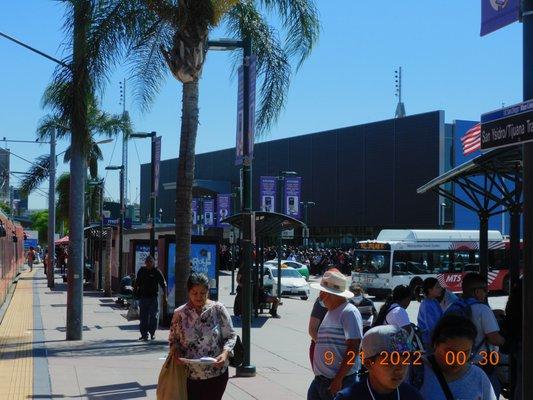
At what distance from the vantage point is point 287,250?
2427 inches

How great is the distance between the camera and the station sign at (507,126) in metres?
4.51

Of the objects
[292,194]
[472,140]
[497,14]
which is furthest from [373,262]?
[497,14]

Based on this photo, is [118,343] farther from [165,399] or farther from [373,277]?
[373,277]

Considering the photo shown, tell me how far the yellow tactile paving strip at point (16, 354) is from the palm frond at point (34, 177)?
980 inches

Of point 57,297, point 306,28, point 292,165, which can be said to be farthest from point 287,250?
point 306,28

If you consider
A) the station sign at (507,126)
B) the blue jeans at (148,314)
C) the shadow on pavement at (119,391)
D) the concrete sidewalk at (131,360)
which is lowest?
the concrete sidewalk at (131,360)

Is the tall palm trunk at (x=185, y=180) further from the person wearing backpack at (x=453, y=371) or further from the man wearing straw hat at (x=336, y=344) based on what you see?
the person wearing backpack at (x=453, y=371)

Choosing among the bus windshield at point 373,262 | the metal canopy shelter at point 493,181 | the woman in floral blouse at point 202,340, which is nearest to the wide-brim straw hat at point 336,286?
the woman in floral blouse at point 202,340

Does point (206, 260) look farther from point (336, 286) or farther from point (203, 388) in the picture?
point (336, 286)

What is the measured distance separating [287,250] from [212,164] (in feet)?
84.5

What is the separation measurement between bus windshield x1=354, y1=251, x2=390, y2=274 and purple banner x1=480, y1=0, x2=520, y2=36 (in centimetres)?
2936

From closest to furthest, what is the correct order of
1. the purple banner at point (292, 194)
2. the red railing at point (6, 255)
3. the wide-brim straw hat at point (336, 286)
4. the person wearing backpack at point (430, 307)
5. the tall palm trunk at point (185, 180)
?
the wide-brim straw hat at point (336, 286)
the person wearing backpack at point (430, 307)
the tall palm trunk at point (185, 180)
the red railing at point (6, 255)
the purple banner at point (292, 194)

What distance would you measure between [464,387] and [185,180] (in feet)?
34.8

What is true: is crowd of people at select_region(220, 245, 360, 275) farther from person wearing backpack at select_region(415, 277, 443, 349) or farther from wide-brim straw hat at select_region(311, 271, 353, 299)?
wide-brim straw hat at select_region(311, 271, 353, 299)
